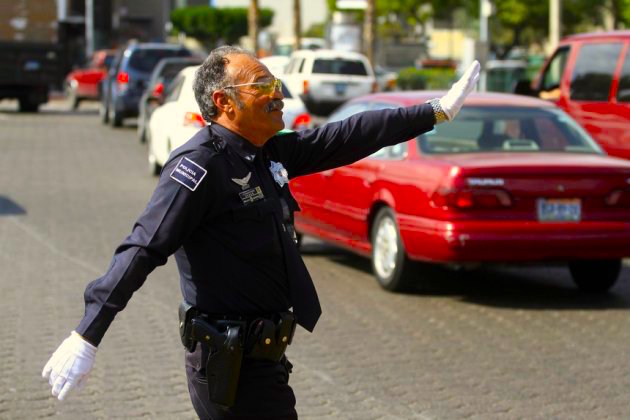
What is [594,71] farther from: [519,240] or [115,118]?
[115,118]

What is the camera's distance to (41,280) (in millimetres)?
10656

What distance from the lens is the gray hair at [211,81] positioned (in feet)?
14.1

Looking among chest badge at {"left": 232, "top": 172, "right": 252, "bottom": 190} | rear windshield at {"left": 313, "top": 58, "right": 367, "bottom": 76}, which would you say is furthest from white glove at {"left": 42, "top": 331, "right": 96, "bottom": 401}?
rear windshield at {"left": 313, "top": 58, "right": 367, "bottom": 76}

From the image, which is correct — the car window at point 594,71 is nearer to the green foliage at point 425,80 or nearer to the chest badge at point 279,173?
the chest badge at point 279,173

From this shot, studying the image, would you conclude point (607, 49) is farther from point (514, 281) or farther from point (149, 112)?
point (149, 112)

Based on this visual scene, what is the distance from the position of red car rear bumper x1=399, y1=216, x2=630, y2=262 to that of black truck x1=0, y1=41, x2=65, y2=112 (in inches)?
1032

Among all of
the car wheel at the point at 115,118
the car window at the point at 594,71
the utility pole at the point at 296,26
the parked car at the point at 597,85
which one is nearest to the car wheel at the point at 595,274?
the parked car at the point at 597,85

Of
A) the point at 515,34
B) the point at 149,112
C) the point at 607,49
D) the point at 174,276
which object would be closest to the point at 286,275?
the point at 174,276

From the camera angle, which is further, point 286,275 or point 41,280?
point 41,280

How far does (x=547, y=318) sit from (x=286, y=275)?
5.21 m

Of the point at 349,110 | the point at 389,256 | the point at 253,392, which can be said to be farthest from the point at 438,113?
the point at 349,110

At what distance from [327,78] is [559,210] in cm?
2348

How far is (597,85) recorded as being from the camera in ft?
50.3

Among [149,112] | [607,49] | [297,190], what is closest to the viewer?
[297,190]
